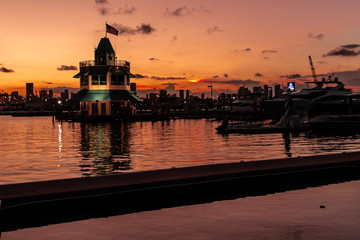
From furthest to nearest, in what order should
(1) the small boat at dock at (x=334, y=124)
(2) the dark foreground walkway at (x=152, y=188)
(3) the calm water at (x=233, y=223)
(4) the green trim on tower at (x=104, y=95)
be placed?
(4) the green trim on tower at (x=104, y=95)
(1) the small boat at dock at (x=334, y=124)
(2) the dark foreground walkway at (x=152, y=188)
(3) the calm water at (x=233, y=223)

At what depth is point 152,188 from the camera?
1409 centimetres

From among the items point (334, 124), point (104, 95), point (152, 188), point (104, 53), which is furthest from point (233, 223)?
point (104, 53)

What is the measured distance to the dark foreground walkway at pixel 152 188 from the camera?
12.3 m

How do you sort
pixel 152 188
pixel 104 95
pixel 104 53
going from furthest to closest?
pixel 104 53, pixel 104 95, pixel 152 188

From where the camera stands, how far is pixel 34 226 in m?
11.7

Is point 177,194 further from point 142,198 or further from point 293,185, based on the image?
point 293,185

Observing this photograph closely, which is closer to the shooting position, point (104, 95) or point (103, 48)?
point (104, 95)

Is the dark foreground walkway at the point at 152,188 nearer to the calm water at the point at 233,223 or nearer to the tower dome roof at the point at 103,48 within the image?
the calm water at the point at 233,223

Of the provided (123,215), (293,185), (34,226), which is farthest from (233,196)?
(34,226)

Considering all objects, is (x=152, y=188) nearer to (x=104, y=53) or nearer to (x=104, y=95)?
(x=104, y=95)

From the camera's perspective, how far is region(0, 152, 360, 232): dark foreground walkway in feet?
40.3

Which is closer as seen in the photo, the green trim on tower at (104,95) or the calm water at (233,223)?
the calm water at (233,223)

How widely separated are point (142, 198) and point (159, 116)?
93.4 metres

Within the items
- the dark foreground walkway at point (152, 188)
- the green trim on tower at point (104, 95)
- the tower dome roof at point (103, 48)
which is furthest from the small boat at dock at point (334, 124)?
the tower dome roof at point (103, 48)
